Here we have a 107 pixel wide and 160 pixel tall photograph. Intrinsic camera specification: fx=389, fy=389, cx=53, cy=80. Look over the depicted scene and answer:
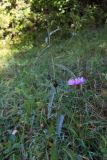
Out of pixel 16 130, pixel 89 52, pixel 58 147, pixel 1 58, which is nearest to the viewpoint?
pixel 58 147

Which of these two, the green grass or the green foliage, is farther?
the green foliage

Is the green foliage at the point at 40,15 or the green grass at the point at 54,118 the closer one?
the green grass at the point at 54,118

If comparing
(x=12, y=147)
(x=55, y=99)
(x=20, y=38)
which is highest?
(x=55, y=99)

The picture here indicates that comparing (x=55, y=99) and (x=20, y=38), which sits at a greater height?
(x=55, y=99)

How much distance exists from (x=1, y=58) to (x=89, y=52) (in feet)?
3.74

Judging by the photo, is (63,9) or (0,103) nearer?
(0,103)

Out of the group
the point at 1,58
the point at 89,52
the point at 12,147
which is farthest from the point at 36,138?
the point at 1,58

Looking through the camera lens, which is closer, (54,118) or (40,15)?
(54,118)

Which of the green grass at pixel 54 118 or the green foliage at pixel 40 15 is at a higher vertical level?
the green grass at pixel 54 118

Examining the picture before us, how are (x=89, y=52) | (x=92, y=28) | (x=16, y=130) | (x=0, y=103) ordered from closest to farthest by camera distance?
(x=16, y=130), (x=0, y=103), (x=89, y=52), (x=92, y=28)

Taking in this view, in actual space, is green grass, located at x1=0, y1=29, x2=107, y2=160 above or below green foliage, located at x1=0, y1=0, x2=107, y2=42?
above

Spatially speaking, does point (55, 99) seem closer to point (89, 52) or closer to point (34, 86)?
point (34, 86)

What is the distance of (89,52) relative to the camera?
435cm

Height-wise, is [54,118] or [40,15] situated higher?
[54,118]
